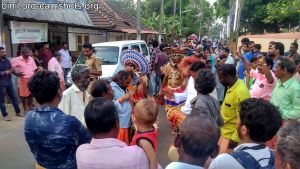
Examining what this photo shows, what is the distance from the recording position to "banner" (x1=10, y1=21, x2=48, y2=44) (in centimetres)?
915

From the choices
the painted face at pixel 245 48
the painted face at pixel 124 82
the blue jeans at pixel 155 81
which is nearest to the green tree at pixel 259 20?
the blue jeans at pixel 155 81

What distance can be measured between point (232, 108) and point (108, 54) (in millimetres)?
6969

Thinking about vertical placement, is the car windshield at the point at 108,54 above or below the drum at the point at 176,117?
above

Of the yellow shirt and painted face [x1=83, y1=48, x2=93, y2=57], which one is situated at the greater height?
painted face [x1=83, y1=48, x2=93, y2=57]

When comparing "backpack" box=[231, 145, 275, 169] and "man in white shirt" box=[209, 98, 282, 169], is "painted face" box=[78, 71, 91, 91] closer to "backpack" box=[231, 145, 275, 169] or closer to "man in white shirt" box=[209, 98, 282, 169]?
"man in white shirt" box=[209, 98, 282, 169]

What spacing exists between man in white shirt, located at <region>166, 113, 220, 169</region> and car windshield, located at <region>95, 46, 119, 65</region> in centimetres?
808

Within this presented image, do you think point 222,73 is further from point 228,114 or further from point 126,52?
point 126,52

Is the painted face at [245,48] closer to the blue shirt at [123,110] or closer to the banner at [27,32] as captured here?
the blue shirt at [123,110]

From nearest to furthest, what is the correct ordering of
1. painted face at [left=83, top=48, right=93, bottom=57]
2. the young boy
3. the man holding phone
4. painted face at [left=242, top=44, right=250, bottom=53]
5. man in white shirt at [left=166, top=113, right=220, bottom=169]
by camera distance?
man in white shirt at [left=166, top=113, right=220, bottom=169] → the young boy → the man holding phone → painted face at [left=83, top=48, right=93, bottom=57] → painted face at [left=242, top=44, right=250, bottom=53]

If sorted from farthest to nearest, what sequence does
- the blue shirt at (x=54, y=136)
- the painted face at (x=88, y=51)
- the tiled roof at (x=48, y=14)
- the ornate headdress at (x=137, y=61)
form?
the tiled roof at (x=48, y=14) < the painted face at (x=88, y=51) < the ornate headdress at (x=137, y=61) < the blue shirt at (x=54, y=136)

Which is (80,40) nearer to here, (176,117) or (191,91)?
(191,91)

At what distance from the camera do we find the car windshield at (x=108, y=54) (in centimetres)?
986

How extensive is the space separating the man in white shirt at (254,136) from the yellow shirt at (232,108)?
131 centimetres

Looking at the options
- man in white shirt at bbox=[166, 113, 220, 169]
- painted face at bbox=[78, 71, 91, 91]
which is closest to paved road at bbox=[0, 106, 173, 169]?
painted face at bbox=[78, 71, 91, 91]
